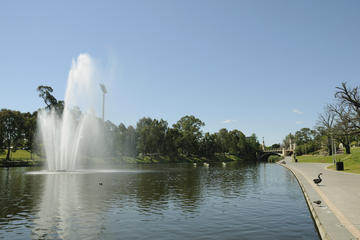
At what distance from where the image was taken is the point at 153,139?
4774 inches

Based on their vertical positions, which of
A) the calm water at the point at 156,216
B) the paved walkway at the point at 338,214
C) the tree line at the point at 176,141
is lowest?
the calm water at the point at 156,216

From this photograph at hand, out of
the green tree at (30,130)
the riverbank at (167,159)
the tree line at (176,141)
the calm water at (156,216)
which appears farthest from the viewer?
the tree line at (176,141)

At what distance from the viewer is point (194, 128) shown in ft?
463

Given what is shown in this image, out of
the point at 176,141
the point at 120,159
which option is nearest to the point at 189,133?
the point at 176,141

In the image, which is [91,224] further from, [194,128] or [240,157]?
[240,157]

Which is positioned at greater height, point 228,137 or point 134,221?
point 228,137

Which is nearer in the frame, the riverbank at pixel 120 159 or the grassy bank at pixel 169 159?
the riverbank at pixel 120 159

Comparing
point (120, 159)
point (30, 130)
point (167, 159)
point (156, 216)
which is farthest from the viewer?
point (167, 159)

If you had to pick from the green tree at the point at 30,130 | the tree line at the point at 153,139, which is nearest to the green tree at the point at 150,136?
the tree line at the point at 153,139

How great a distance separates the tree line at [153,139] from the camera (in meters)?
90.1

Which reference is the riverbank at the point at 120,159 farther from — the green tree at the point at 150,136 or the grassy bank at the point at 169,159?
the green tree at the point at 150,136

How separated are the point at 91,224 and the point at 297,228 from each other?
32.2ft

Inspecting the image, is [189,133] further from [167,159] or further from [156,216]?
[156,216]

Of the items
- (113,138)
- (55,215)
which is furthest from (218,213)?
(113,138)
